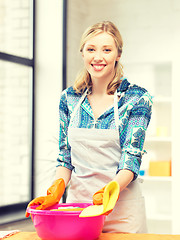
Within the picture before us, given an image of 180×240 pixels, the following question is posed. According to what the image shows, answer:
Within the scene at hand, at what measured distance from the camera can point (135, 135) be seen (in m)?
1.63

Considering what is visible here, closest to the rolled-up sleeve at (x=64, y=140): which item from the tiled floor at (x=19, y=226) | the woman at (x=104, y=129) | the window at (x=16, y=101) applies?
the woman at (x=104, y=129)

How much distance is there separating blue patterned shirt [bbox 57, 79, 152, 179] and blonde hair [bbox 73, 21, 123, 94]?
29 millimetres

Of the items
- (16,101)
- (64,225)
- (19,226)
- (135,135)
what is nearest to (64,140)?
(135,135)

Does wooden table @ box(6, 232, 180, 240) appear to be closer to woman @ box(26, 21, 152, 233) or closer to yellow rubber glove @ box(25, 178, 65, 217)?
yellow rubber glove @ box(25, 178, 65, 217)

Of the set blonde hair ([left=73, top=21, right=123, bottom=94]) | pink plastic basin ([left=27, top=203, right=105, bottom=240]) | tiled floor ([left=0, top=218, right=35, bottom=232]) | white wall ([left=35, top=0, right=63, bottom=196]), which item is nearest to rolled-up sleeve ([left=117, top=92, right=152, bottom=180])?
blonde hair ([left=73, top=21, right=123, bottom=94])

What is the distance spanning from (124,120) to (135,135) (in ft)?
0.29

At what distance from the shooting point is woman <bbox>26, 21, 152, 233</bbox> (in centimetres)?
167

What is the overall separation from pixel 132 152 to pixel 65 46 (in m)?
3.20

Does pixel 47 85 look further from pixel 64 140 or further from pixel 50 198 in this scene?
pixel 50 198

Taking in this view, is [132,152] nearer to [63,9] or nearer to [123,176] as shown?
[123,176]

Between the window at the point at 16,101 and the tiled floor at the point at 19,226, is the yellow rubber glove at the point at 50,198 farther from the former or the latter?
the window at the point at 16,101

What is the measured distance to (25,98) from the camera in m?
4.28

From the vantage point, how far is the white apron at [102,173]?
Answer: 1.71 metres

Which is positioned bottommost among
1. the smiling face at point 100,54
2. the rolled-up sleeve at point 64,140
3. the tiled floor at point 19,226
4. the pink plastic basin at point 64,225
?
the tiled floor at point 19,226
